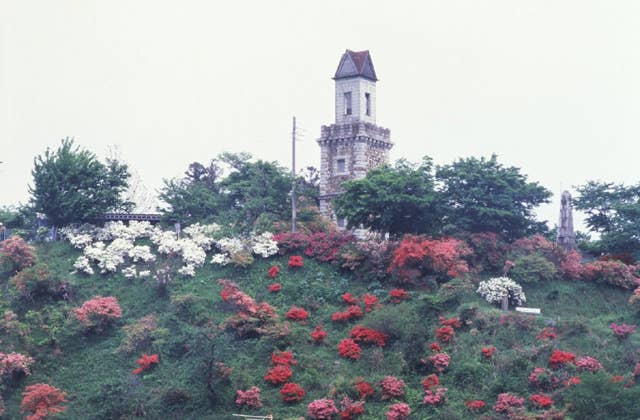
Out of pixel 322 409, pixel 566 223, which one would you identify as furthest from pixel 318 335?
pixel 566 223

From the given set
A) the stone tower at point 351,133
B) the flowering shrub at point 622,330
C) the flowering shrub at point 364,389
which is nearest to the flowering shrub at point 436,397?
the flowering shrub at point 364,389

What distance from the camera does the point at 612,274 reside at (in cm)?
4616

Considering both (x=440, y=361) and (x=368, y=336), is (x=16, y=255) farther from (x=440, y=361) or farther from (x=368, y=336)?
(x=440, y=361)

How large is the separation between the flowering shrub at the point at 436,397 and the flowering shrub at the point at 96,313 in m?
14.6

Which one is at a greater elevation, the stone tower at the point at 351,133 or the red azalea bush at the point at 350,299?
the stone tower at the point at 351,133

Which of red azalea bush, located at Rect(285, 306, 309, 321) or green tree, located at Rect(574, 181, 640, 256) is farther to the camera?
green tree, located at Rect(574, 181, 640, 256)

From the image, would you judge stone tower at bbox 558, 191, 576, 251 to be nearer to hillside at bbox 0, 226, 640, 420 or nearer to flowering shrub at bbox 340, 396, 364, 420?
hillside at bbox 0, 226, 640, 420

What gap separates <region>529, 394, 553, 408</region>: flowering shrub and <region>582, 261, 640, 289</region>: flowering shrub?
12063mm

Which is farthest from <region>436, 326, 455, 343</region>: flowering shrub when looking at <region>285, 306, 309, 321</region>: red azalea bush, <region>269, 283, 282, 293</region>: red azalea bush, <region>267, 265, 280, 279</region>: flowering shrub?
<region>267, 265, 280, 279</region>: flowering shrub

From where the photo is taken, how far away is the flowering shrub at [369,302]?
144 ft

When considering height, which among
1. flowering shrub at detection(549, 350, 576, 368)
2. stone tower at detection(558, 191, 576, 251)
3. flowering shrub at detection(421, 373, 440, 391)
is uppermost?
stone tower at detection(558, 191, 576, 251)

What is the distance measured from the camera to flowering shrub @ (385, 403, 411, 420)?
116 feet

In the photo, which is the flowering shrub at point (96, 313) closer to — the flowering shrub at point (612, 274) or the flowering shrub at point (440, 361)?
the flowering shrub at point (440, 361)

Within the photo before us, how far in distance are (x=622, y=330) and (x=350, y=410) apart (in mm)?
11373
